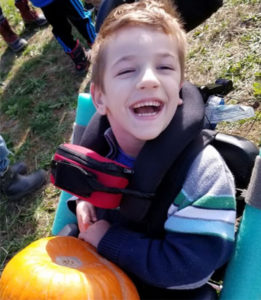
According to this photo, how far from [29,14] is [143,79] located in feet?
13.2

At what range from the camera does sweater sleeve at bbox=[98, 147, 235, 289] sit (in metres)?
1.46

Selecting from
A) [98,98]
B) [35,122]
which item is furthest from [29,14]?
[98,98]

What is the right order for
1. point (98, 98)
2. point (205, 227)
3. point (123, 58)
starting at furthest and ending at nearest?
point (98, 98) → point (123, 58) → point (205, 227)

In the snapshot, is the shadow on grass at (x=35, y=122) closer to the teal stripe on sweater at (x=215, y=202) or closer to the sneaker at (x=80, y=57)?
the sneaker at (x=80, y=57)

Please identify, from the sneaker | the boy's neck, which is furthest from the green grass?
the boy's neck

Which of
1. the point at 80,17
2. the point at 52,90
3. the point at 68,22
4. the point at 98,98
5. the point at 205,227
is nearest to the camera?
the point at 205,227

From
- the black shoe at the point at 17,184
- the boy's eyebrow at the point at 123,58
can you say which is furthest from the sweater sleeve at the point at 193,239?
the black shoe at the point at 17,184

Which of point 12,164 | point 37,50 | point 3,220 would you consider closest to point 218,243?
point 3,220

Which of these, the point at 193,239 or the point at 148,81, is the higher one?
the point at 148,81

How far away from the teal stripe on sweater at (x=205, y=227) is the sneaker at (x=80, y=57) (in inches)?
111

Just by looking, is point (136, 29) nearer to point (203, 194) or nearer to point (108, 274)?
point (203, 194)

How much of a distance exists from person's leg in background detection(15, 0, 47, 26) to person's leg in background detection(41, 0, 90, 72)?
1.21 m

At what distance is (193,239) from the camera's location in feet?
4.87

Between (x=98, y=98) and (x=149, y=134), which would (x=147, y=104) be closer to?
(x=149, y=134)
